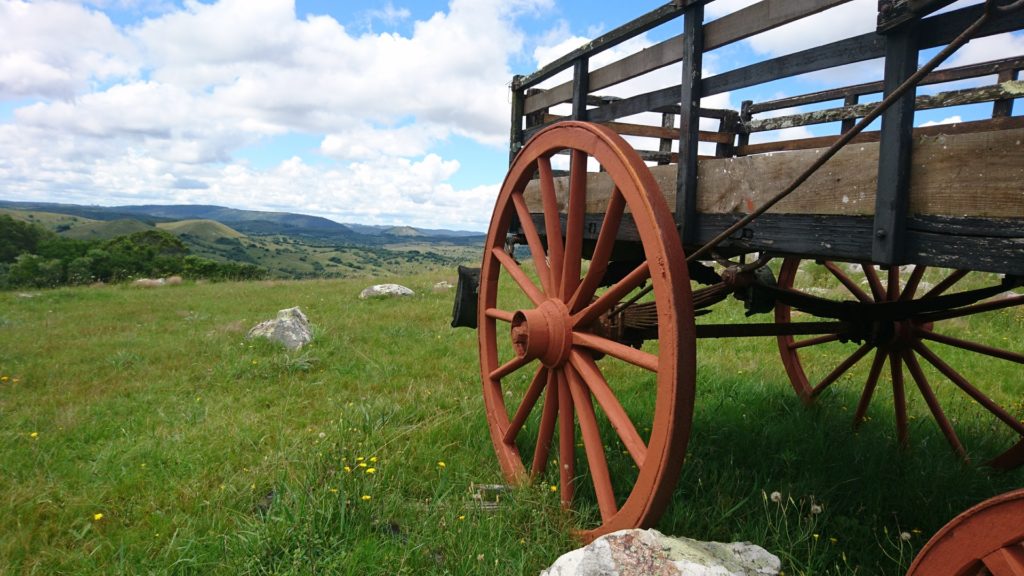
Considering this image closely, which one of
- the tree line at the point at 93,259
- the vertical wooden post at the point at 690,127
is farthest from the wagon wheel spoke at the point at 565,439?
the tree line at the point at 93,259

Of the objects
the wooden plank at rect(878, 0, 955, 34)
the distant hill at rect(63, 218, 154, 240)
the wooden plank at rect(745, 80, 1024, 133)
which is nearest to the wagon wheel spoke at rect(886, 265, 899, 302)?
the wooden plank at rect(745, 80, 1024, 133)

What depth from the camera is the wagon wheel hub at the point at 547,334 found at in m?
2.73

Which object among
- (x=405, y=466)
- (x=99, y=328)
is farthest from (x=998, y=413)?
(x=99, y=328)

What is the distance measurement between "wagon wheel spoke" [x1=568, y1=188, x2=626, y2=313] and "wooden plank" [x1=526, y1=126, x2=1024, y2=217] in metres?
0.25

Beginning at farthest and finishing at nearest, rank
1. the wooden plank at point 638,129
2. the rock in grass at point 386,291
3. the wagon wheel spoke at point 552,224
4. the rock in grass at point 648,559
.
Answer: the rock in grass at point 386,291 < the wooden plank at point 638,129 < the wagon wheel spoke at point 552,224 < the rock in grass at point 648,559

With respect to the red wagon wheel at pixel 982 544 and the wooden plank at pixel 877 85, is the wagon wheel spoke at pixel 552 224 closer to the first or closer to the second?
the wooden plank at pixel 877 85

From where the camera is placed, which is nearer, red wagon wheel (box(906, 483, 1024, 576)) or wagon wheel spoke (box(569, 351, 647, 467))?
red wagon wheel (box(906, 483, 1024, 576))

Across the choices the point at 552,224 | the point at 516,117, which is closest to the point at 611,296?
the point at 552,224

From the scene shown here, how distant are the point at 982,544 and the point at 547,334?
5.59 feet

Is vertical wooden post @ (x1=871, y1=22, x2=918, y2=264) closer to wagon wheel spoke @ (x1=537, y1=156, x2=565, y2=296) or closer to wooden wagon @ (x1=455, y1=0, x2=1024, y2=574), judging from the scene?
wooden wagon @ (x1=455, y1=0, x2=1024, y2=574)

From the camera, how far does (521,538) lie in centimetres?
259

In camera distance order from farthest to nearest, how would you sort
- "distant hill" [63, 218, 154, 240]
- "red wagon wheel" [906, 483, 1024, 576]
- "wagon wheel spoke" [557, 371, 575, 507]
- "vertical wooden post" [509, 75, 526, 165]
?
1. "distant hill" [63, 218, 154, 240]
2. "vertical wooden post" [509, 75, 526, 165]
3. "wagon wheel spoke" [557, 371, 575, 507]
4. "red wagon wheel" [906, 483, 1024, 576]

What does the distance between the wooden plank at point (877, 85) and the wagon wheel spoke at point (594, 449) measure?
76.5 inches

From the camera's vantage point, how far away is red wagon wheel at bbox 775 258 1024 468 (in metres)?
3.26
